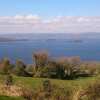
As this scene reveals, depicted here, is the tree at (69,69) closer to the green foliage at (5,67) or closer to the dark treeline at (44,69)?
the dark treeline at (44,69)

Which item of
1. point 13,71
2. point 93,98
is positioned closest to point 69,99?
point 93,98

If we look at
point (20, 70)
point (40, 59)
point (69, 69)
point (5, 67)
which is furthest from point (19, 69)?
point (69, 69)

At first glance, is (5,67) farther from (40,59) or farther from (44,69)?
(40,59)

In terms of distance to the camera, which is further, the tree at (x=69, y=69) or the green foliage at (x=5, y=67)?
the tree at (x=69, y=69)

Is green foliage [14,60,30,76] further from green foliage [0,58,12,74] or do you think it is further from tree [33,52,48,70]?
tree [33,52,48,70]

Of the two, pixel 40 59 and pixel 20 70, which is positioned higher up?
pixel 40 59

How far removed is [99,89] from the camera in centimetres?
1335

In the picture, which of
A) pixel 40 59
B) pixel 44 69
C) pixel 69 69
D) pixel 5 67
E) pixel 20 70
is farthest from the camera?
pixel 69 69

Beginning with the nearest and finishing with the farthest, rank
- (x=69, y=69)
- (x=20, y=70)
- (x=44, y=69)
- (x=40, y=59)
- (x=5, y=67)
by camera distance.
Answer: (x=5, y=67), (x=44, y=69), (x=20, y=70), (x=40, y=59), (x=69, y=69)

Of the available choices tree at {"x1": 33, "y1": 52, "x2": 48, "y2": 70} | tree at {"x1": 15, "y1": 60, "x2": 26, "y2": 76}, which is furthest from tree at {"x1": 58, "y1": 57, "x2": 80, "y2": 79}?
tree at {"x1": 15, "y1": 60, "x2": 26, "y2": 76}

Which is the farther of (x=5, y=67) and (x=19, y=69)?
(x=19, y=69)

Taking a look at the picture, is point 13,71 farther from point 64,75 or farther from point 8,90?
point 8,90

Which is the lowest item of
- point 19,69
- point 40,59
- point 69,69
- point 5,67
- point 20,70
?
point 69,69

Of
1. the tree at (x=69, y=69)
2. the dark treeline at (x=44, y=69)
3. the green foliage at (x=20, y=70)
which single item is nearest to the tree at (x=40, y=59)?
the dark treeline at (x=44, y=69)
